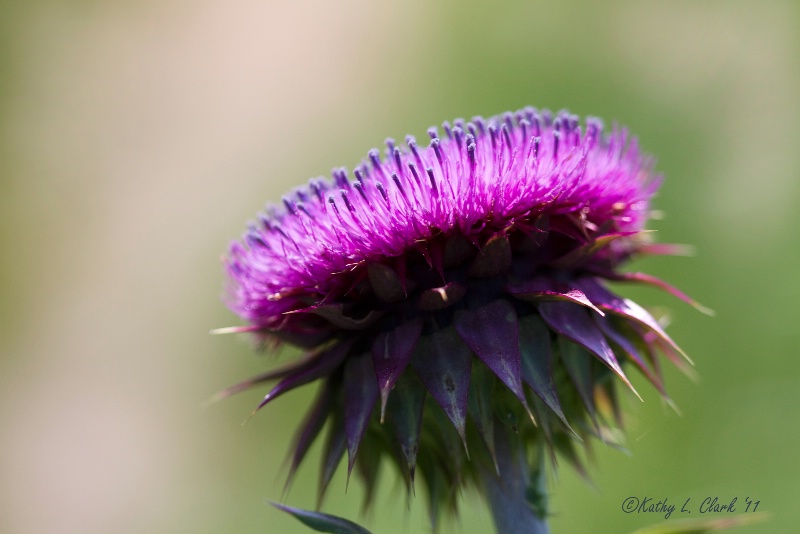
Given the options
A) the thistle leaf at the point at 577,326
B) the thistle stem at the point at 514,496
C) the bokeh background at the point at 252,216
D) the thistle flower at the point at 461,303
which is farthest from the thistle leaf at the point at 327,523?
the bokeh background at the point at 252,216

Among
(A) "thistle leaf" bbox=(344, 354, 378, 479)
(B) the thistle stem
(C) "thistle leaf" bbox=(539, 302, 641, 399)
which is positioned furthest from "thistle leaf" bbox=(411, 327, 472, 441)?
(B) the thistle stem

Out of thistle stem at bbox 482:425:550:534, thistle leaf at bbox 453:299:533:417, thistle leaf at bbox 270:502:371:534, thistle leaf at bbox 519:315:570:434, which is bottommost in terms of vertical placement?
thistle stem at bbox 482:425:550:534

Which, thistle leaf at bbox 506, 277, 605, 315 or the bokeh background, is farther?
the bokeh background

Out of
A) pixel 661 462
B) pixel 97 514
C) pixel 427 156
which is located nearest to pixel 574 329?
pixel 427 156

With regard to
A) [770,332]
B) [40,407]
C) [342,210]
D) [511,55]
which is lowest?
[770,332]

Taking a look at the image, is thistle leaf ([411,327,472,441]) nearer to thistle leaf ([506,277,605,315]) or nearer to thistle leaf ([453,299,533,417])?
thistle leaf ([453,299,533,417])

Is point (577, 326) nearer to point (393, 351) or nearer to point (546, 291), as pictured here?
point (546, 291)

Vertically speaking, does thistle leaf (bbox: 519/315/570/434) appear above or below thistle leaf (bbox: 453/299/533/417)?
below

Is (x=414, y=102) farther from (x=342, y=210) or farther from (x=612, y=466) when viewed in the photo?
(x=342, y=210)
